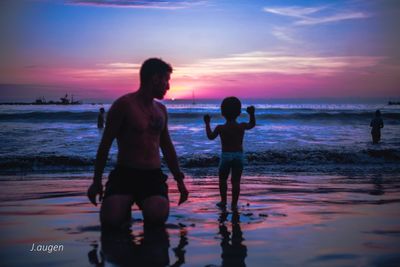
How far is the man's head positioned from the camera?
453cm

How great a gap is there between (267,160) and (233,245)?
1188cm

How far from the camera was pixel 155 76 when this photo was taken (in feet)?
14.9

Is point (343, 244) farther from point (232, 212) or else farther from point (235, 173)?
point (235, 173)

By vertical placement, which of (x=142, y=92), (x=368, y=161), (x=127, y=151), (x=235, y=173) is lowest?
(x=368, y=161)

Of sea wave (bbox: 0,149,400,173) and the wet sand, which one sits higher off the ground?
the wet sand

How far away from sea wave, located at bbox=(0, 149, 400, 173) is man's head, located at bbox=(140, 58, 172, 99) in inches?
385

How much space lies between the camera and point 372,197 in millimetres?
7660

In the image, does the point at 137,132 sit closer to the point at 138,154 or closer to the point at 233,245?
the point at 138,154

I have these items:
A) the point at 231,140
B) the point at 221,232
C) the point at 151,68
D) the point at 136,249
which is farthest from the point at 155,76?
the point at 231,140

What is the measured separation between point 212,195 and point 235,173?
1333 mm

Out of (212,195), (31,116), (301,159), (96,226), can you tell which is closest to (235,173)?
(212,195)

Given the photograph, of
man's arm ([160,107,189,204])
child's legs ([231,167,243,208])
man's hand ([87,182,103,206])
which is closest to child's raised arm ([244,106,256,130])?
child's legs ([231,167,243,208])

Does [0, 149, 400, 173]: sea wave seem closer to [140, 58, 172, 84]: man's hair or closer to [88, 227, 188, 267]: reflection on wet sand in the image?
[88, 227, 188, 267]: reflection on wet sand

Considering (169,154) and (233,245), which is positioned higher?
(169,154)
